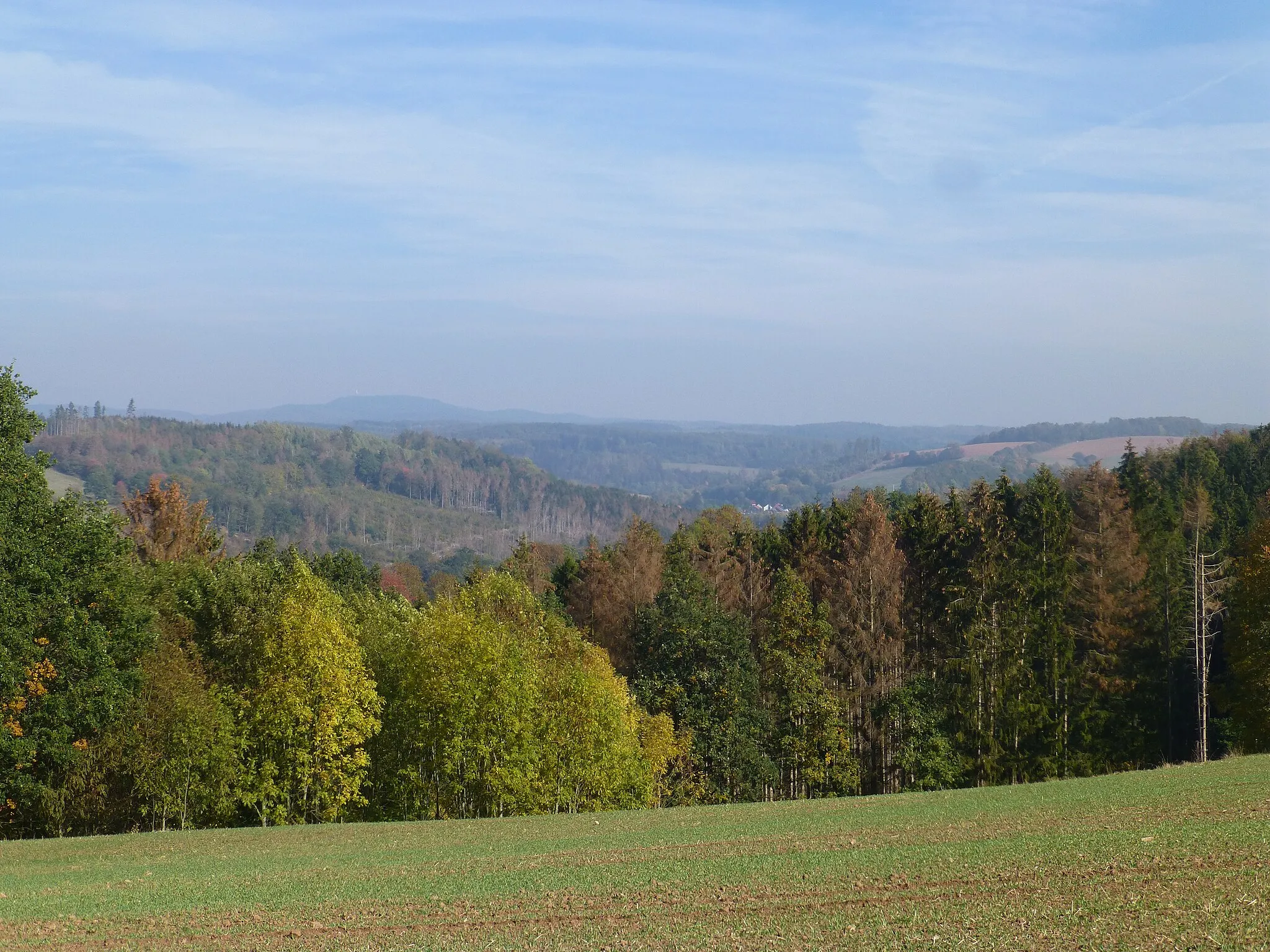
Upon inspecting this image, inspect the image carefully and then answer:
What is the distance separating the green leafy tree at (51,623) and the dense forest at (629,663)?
0.42 ft

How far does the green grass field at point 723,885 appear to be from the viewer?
19781 millimetres

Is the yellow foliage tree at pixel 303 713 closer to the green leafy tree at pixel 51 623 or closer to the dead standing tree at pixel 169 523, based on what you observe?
the green leafy tree at pixel 51 623

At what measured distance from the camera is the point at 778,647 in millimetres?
69250

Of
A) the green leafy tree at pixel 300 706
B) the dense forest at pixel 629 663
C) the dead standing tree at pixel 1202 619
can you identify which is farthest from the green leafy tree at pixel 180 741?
the dead standing tree at pixel 1202 619

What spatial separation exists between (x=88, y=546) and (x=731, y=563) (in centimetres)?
5151

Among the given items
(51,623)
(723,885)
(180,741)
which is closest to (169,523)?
(180,741)

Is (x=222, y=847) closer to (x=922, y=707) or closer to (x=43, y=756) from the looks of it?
(x=43, y=756)

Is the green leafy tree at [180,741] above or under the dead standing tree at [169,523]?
under

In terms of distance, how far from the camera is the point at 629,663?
255 ft

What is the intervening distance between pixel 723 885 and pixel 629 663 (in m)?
53.2

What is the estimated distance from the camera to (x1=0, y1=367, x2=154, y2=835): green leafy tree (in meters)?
38.3

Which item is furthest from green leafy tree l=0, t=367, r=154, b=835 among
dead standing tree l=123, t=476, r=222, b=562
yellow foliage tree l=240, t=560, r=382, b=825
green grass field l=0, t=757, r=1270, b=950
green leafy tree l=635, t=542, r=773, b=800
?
dead standing tree l=123, t=476, r=222, b=562

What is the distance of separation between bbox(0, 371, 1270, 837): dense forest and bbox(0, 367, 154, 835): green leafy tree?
0.42 feet

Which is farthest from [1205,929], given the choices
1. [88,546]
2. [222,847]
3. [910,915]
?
[88,546]
